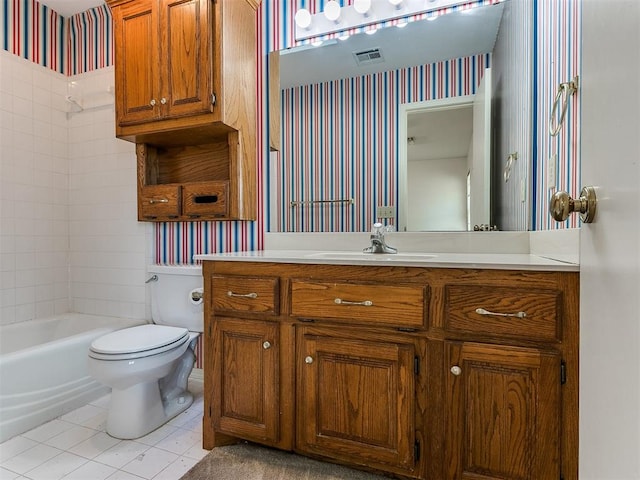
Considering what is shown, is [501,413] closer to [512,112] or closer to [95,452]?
[512,112]

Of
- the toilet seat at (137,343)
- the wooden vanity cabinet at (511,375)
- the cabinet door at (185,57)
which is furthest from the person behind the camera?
the cabinet door at (185,57)

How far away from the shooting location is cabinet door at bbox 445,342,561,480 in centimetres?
104

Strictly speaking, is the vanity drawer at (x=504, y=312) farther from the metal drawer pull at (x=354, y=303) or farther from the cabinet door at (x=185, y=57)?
the cabinet door at (x=185, y=57)

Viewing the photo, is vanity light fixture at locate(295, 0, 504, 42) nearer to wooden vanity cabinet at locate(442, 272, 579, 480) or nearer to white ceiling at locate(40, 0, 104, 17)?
wooden vanity cabinet at locate(442, 272, 579, 480)

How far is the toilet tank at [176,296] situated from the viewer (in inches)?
77.9

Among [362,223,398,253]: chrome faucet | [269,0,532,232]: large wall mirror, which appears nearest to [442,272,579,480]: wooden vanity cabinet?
[362,223,398,253]: chrome faucet

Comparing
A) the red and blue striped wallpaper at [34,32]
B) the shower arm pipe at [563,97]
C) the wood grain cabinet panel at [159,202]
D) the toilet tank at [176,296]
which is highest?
the red and blue striped wallpaper at [34,32]

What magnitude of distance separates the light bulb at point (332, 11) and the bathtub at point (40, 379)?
2.11 metres

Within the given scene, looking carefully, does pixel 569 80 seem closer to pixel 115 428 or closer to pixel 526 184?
pixel 526 184

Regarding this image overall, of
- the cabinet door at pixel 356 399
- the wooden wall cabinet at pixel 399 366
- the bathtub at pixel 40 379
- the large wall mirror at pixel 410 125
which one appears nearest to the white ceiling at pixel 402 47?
the large wall mirror at pixel 410 125

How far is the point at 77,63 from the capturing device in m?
2.53

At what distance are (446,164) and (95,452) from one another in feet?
6.54

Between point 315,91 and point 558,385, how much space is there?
1.67m

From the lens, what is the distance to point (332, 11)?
5.99 feet
